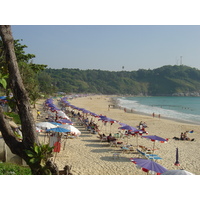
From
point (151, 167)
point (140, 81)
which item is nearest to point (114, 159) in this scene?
point (151, 167)

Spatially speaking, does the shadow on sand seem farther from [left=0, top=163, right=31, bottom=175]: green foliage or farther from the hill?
the hill

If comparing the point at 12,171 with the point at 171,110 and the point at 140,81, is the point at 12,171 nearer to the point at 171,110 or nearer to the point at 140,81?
the point at 171,110

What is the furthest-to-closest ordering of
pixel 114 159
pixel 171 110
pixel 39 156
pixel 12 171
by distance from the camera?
pixel 171 110
pixel 114 159
pixel 12 171
pixel 39 156

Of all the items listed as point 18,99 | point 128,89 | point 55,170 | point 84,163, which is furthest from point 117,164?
point 128,89

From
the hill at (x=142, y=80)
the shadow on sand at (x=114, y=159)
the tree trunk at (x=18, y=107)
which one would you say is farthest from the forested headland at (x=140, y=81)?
the tree trunk at (x=18, y=107)

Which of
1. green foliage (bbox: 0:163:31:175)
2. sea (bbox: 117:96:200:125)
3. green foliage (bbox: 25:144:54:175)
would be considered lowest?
sea (bbox: 117:96:200:125)

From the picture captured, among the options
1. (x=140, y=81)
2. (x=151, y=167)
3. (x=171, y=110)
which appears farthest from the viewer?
(x=140, y=81)

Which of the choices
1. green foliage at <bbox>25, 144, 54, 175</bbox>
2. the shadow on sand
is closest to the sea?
the shadow on sand
